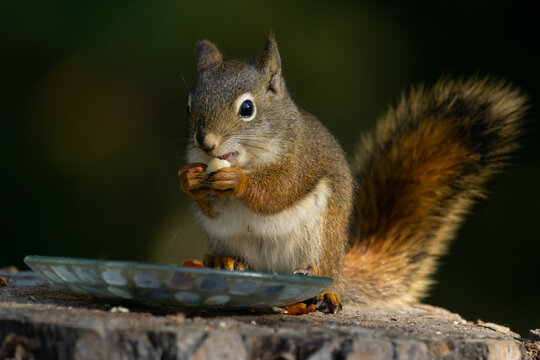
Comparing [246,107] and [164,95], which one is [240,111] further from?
[164,95]

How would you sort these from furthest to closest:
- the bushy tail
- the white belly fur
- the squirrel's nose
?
the bushy tail → the white belly fur → the squirrel's nose

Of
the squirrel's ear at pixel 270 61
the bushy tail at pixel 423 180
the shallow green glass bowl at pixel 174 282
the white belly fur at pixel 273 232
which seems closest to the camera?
the shallow green glass bowl at pixel 174 282

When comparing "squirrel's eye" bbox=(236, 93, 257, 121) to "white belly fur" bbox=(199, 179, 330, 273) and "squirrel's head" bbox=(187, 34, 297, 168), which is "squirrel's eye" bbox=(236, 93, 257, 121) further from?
"white belly fur" bbox=(199, 179, 330, 273)

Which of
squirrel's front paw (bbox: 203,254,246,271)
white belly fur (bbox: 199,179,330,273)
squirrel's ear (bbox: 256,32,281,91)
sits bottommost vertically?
squirrel's front paw (bbox: 203,254,246,271)

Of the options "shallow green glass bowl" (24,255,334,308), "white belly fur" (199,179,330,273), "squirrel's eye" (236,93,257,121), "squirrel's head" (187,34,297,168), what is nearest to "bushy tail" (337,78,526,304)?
"white belly fur" (199,179,330,273)

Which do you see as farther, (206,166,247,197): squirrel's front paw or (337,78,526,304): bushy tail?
(337,78,526,304): bushy tail

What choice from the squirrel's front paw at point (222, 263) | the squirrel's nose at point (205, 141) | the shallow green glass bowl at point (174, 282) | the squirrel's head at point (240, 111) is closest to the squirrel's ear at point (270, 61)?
the squirrel's head at point (240, 111)

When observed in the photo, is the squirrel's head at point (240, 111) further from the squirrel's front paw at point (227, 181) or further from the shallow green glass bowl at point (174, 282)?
the shallow green glass bowl at point (174, 282)

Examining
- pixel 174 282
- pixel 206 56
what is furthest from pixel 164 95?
pixel 174 282
